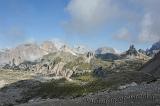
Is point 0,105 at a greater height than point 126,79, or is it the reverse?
point 126,79

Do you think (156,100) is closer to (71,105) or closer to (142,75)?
(71,105)

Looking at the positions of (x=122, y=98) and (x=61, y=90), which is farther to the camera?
(x=61, y=90)

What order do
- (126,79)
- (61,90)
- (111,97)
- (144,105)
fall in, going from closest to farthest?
(144,105)
(111,97)
(126,79)
(61,90)

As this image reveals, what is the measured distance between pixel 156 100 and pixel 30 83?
4686 inches

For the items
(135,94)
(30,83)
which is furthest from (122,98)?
(30,83)

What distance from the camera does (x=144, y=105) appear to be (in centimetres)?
4234

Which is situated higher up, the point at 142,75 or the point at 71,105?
the point at 142,75

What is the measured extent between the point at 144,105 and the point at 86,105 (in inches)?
502

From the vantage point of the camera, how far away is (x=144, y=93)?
1918 inches

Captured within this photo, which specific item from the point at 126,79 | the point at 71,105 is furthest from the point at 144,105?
the point at 126,79

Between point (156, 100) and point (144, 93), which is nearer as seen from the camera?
point (156, 100)

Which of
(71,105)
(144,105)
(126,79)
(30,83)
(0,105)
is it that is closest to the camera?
(144,105)

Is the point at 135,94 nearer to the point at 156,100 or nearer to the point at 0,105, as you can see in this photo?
the point at 156,100

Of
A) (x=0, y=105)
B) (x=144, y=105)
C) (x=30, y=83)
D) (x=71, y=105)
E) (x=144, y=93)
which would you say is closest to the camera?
(x=144, y=105)
